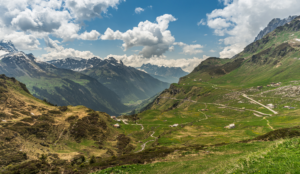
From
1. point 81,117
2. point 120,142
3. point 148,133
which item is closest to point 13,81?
point 81,117

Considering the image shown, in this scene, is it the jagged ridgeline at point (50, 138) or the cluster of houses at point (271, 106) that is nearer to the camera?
the jagged ridgeline at point (50, 138)

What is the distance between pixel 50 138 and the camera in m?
102

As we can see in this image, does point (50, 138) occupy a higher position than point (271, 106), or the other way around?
point (50, 138)

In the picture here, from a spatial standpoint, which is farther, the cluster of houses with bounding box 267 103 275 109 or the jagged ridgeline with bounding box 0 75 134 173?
the cluster of houses with bounding box 267 103 275 109

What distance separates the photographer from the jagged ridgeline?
67438 millimetres

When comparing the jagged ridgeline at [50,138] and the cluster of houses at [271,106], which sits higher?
the jagged ridgeline at [50,138]

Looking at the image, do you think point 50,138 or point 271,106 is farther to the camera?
point 271,106

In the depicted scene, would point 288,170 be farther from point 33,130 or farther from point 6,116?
point 6,116

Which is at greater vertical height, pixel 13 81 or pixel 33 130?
pixel 13 81

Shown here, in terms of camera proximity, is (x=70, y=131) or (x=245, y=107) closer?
(x=70, y=131)

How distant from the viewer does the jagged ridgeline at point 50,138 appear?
Result: 67.4m

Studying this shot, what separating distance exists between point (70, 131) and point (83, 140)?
14.3 meters

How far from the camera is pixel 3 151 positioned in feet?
232

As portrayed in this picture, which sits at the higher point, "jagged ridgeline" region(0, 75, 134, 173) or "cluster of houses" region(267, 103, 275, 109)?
"jagged ridgeline" region(0, 75, 134, 173)
